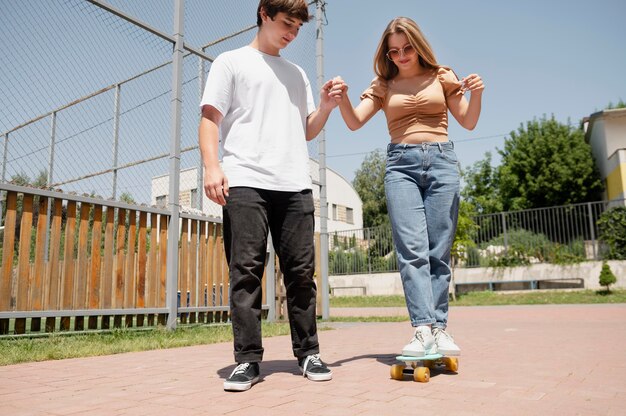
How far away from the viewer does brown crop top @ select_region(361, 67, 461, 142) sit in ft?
9.20

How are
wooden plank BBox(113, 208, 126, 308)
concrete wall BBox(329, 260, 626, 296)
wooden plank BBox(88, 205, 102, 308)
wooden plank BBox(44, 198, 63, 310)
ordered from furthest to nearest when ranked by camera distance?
1. concrete wall BBox(329, 260, 626, 296)
2. wooden plank BBox(113, 208, 126, 308)
3. wooden plank BBox(88, 205, 102, 308)
4. wooden plank BBox(44, 198, 63, 310)

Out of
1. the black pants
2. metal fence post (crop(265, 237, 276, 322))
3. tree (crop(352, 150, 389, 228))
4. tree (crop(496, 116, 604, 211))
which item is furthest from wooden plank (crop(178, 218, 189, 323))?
tree (crop(352, 150, 389, 228))

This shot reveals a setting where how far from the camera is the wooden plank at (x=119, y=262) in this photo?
4.55 m

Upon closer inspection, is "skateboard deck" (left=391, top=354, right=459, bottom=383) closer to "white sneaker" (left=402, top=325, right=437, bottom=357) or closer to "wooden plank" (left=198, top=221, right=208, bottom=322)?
"white sneaker" (left=402, top=325, right=437, bottom=357)

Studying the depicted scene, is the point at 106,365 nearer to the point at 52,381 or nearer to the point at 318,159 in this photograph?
the point at 52,381

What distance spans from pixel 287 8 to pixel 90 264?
9.86 feet

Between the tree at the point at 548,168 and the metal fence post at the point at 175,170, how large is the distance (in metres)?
19.9

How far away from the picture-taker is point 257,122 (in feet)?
8.30

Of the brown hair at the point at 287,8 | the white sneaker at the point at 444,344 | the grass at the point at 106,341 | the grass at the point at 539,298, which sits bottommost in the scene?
the grass at the point at 539,298

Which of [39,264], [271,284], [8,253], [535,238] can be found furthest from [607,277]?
[8,253]

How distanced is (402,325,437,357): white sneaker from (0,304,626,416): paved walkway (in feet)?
0.45

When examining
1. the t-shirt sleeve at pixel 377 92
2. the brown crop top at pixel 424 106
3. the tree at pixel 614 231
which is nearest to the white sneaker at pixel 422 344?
the brown crop top at pixel 424 106

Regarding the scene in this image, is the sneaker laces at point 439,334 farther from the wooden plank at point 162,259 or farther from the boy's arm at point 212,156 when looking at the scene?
the wooden plank at point 162,259

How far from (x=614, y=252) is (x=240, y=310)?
1492 centimetres
